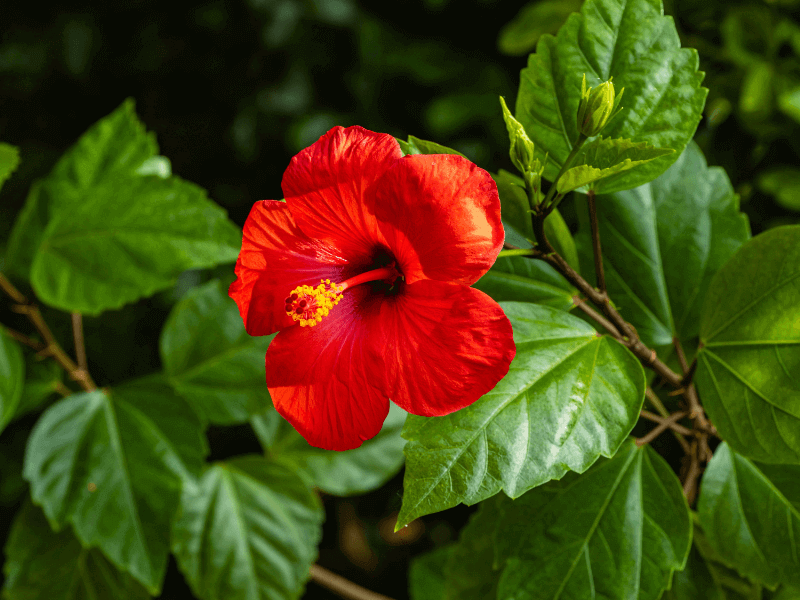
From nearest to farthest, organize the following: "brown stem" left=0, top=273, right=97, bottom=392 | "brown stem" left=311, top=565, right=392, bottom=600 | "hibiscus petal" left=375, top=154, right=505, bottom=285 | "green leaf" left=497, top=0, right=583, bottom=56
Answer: "hibiscus petal" left=375, top=154, right=505, bottom=285, "brown stem" left=0, top=273, right=97, bottom=392, "brown stem" left=311, top=565, right=392, bottom=600, "green leaf" left=497, top=0, right=583, bottom=56

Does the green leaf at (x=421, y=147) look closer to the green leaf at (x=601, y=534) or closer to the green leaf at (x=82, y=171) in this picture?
the green leaf at (x=601, y=534)

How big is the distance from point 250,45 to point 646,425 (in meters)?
1.53

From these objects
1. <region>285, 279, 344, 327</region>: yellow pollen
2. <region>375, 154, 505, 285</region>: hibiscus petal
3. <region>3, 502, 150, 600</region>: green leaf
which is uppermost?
<region>375, 154, 505, 285</region>: hibiscus petal

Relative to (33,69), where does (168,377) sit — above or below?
below

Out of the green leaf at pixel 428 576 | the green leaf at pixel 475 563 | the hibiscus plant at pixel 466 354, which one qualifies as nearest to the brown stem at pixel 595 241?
the hibiscus plant at pixel 466 354

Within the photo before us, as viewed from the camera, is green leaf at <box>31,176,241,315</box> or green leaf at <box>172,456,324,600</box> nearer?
green leaf at <box>31,176,241,315</box>

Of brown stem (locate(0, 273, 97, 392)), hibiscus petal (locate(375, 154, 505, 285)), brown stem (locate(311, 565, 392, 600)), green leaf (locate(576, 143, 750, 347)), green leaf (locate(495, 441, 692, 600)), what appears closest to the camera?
hibiscus petal (locate(375, 154, 505, 285))

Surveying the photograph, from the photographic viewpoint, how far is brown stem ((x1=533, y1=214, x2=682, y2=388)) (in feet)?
2.06

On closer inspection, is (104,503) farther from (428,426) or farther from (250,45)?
(250,45)

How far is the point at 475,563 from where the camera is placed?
1027 millimetres

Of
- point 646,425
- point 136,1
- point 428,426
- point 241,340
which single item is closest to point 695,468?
point 646,425

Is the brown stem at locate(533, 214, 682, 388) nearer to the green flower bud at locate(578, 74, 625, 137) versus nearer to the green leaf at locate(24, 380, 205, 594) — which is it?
the green flower bud at locate(578, 74, 625, 137)

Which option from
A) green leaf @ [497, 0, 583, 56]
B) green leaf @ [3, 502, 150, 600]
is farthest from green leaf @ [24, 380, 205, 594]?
green leaf @ [497, 0, 583, 56]

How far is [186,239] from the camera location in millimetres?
1101
